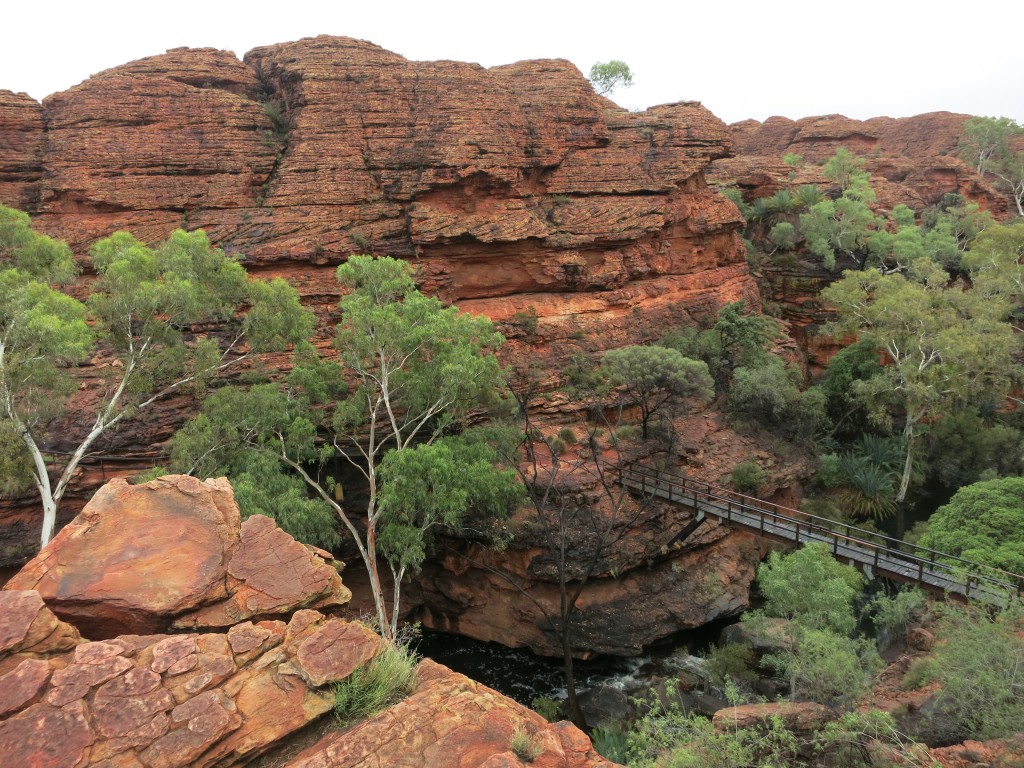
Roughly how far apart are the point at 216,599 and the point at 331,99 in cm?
2696

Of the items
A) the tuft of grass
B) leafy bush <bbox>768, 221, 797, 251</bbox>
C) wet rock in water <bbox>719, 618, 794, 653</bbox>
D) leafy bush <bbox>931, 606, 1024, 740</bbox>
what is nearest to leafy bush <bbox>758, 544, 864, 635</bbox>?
wet rock in water <bbox>719, 618, 794, 653</bbox>

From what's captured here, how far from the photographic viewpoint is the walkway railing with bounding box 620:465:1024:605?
13.1m

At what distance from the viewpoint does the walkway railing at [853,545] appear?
13070 mm

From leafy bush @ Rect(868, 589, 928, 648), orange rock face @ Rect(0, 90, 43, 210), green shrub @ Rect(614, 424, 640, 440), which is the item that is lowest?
leafy bush @ Rect(868, 589, 928, 648)

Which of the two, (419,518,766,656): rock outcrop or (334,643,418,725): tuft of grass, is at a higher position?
(334,643,418,725): tuft of grass

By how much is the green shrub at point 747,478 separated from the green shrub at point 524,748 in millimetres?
18471

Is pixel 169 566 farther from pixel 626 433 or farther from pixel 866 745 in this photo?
pixel 626 433

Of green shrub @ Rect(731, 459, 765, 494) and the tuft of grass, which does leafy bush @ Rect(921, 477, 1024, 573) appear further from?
the tuft of grass

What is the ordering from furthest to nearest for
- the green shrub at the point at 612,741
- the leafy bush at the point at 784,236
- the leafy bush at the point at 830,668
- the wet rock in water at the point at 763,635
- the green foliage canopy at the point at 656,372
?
the leafy bush at the point at 784,236 < the green foliage canopy at the point at 656,372 < the wet rock in water at the point at 763,635 < the green shrub at the point at 612,741 < the leafy bush at the point at 830,668

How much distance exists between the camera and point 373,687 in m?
6.02

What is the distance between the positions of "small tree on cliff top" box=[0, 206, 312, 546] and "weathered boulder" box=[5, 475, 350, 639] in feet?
28.5

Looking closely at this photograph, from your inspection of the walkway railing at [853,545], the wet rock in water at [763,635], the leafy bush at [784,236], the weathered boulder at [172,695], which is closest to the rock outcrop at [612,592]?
the wet rock in water at [763,635]

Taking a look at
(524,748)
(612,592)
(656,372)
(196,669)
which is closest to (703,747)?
(524,748)

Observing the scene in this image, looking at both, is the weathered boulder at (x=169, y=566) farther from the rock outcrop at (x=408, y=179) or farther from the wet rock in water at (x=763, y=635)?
the rock outcrop at (x=408, y=179)
